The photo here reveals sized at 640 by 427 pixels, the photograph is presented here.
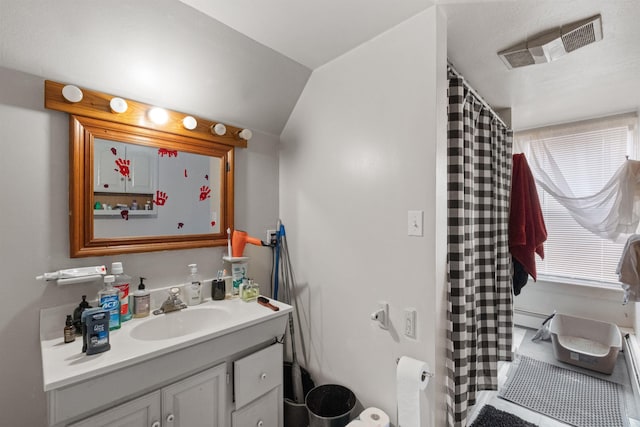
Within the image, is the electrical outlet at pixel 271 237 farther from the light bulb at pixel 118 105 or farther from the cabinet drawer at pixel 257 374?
the light bulb at pixel 118 105

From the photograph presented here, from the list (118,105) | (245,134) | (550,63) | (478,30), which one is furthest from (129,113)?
(550,63)

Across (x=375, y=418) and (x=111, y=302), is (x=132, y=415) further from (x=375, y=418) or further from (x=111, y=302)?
(x=375, y=418)

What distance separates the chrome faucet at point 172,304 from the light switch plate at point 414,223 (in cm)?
124

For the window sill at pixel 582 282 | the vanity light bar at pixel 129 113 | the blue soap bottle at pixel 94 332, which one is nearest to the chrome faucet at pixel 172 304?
the blue soap bottle at pixel 94 332

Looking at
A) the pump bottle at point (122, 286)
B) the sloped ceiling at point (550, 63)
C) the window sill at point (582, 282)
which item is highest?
the sloped ceiling at point (550, 63)

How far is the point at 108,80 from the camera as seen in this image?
4.30 ft

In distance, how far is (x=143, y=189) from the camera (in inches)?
58.1

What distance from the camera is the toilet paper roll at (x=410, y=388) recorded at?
3.90ft

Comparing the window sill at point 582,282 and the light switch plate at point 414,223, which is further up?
the light switch plate at point 414,223

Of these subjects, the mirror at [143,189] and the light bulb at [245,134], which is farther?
the light bulb at [245,134]

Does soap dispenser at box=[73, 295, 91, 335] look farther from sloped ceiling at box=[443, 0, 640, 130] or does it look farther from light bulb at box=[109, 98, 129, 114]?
sloped ceiling at box=[443, 0, 640, 130]

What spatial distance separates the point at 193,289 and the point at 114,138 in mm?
865

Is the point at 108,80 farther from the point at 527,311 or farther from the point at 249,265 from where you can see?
the point at 527,311

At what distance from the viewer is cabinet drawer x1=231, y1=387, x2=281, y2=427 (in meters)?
1.36
